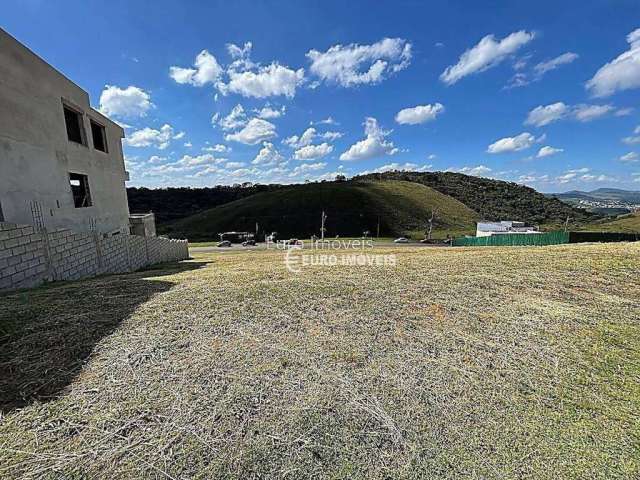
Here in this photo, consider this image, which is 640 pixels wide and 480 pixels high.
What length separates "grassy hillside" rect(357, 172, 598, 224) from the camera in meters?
61.4

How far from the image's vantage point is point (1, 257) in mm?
4941

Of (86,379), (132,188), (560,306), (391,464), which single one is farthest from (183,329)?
(132,188)

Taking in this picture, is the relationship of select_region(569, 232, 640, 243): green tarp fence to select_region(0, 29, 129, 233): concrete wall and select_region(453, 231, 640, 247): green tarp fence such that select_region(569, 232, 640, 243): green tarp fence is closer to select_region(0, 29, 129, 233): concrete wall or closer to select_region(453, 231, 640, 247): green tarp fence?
select_region(453, 231, 640, 247): green tarp fence

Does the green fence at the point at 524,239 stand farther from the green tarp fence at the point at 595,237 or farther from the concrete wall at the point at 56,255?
the concrete wall at the point at 56,255

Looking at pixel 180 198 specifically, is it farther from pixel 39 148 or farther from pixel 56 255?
pixel 56 255

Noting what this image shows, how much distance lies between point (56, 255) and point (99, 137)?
27.5 feet

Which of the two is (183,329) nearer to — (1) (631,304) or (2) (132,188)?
(1) (631,304)

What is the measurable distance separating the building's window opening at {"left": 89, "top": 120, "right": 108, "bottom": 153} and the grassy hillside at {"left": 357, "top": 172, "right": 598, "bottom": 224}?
6253 cm

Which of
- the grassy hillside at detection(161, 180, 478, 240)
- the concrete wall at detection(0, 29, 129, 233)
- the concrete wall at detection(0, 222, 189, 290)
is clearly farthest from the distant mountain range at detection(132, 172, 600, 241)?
the concrete wall at detection(0, 222, 189, 290)

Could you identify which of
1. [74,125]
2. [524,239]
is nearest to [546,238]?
[524,239]

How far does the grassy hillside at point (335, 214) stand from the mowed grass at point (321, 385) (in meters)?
42.3

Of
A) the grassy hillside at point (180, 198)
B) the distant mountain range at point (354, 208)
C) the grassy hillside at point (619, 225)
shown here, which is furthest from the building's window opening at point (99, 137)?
the grassy hillside at point (619, 225)

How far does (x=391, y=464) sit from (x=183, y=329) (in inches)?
101

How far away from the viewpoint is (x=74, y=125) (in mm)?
10227
